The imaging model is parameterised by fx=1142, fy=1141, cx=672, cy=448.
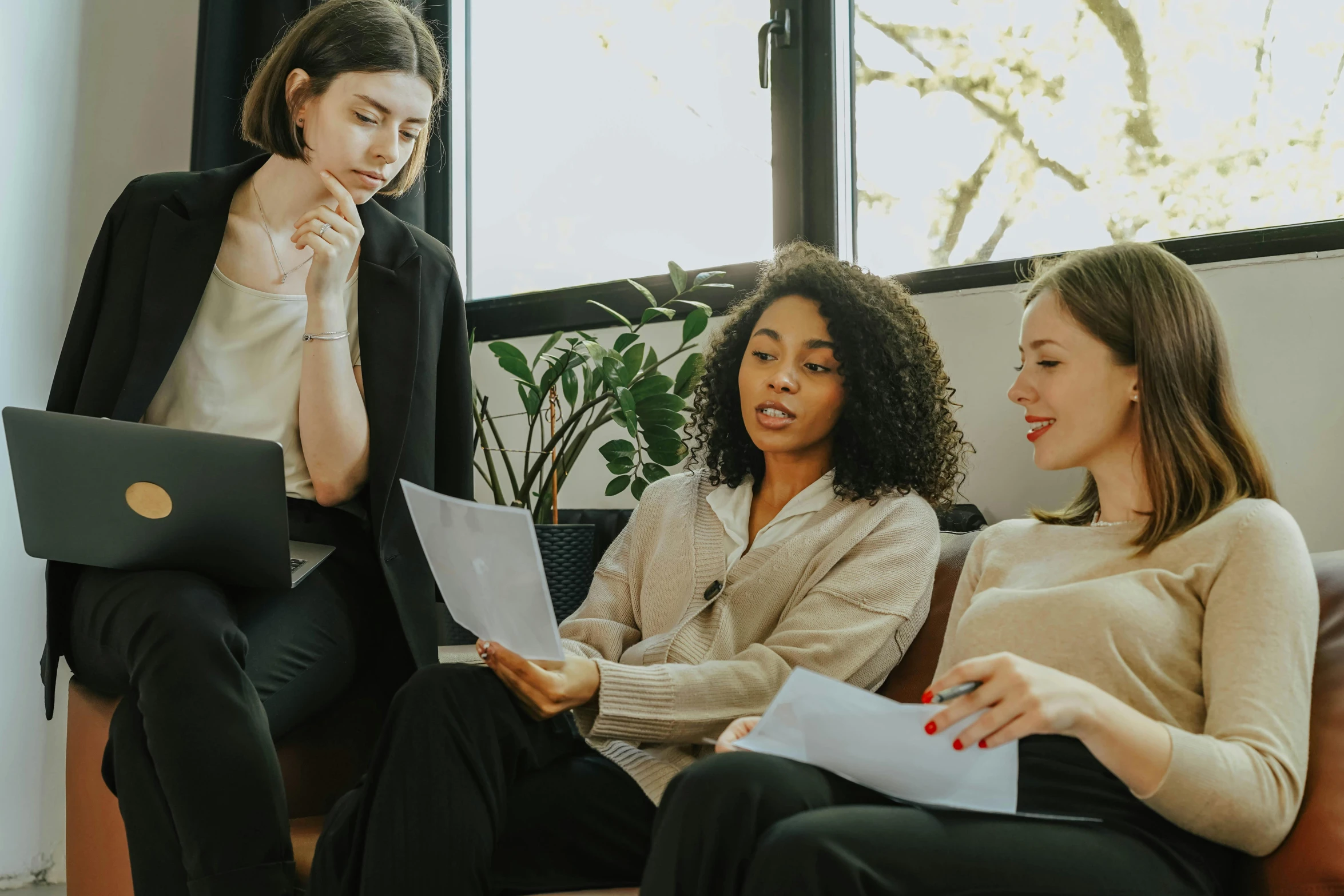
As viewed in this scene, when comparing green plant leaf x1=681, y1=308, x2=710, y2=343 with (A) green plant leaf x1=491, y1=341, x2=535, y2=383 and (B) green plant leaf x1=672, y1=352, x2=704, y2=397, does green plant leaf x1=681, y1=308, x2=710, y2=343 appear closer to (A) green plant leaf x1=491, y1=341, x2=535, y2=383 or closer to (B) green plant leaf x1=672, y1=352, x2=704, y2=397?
(B) green plant leaf x1=672, y1=352, x2=704, y2=397

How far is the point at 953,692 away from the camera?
2.93ft

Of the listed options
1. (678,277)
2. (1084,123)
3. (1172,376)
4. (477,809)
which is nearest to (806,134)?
(678,277)

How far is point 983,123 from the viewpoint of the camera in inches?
78.3

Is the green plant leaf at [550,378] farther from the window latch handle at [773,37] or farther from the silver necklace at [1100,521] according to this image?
the silver necklace at [1100,521]

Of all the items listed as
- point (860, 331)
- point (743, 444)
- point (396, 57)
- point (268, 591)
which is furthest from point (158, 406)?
point (860, 331)

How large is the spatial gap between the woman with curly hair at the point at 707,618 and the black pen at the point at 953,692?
0.36 meters

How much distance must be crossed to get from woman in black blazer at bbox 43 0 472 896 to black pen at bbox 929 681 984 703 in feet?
2.54

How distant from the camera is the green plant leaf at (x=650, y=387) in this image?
1883mm

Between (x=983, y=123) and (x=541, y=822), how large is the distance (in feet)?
4.64

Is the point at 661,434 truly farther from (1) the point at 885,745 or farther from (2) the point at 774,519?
(1) the point at 885,745

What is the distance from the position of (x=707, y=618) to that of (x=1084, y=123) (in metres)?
1.07

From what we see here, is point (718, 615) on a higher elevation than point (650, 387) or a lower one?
lower

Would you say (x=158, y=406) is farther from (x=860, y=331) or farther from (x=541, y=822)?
(x=860, y=331)

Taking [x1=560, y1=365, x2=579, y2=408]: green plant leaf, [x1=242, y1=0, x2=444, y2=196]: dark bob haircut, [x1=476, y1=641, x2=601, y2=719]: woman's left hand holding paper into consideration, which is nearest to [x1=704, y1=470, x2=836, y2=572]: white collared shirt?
[x1=476, y1=641, x2=601, y2=719]: woman's left hand holding paper
